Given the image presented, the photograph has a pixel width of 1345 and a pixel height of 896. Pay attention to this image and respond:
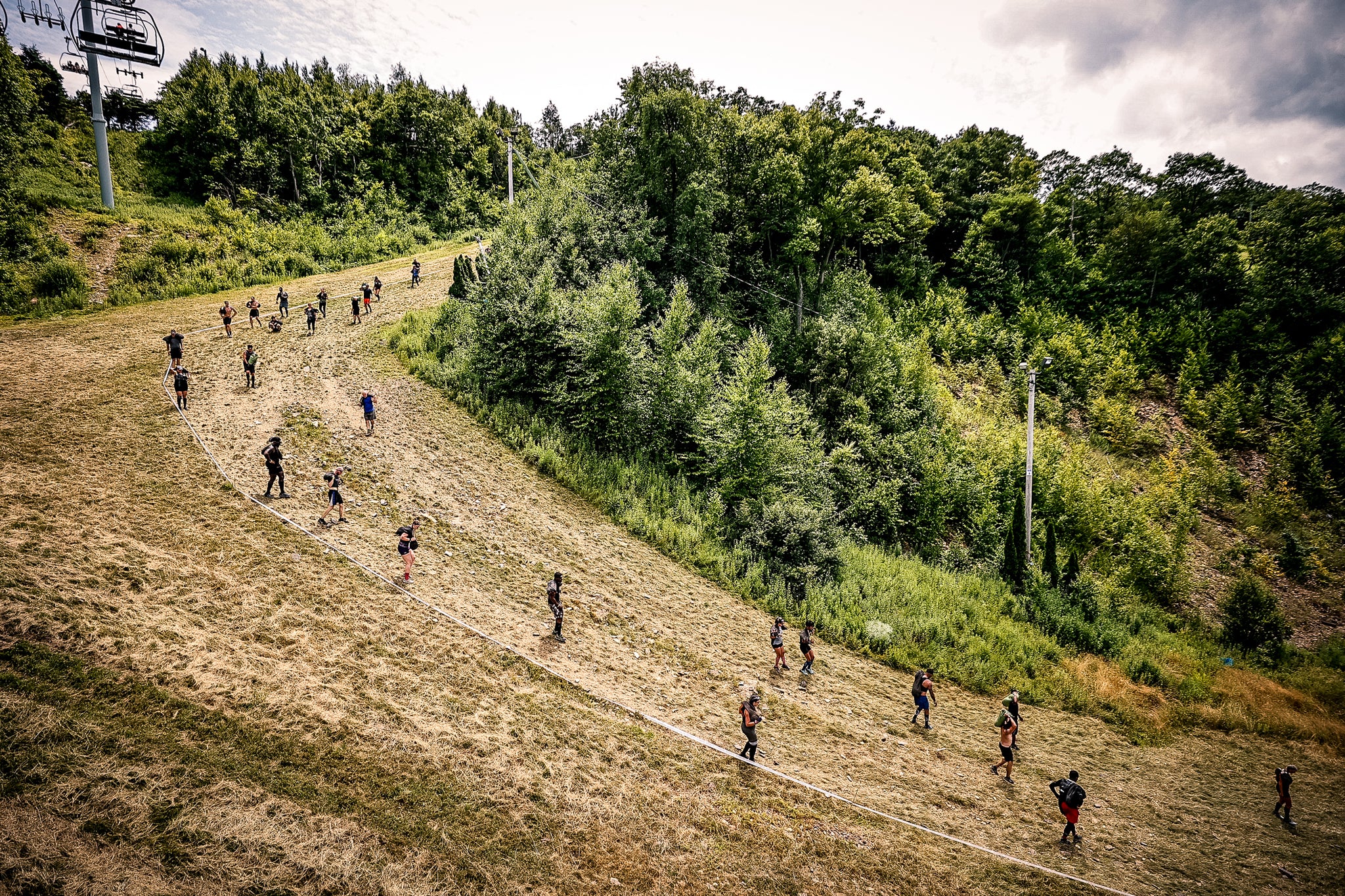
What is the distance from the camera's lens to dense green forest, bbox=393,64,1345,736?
26.5m

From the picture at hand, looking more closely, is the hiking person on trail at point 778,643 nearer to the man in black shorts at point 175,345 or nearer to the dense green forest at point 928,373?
the dense green forest at point 928,373

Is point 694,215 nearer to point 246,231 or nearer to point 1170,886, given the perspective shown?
point 246,231

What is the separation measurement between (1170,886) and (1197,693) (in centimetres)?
1505

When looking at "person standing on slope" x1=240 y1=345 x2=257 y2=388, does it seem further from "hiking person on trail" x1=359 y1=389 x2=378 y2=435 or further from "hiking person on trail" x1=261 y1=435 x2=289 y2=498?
"hiking person on trail" x1=261 y1=435 x2=289 y2=498

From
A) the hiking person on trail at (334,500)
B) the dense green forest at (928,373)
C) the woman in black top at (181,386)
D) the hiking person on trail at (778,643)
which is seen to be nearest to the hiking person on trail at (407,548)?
the hiking person on trail at (334,500)

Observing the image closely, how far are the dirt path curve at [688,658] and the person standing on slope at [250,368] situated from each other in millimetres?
398

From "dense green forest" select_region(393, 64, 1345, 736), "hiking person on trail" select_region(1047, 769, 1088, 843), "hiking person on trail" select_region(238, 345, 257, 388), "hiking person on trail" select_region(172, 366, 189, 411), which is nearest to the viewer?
"hiking person on trail" select_region(1047, 769, 1088, 843)

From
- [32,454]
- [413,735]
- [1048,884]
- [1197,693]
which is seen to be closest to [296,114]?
[32,454]

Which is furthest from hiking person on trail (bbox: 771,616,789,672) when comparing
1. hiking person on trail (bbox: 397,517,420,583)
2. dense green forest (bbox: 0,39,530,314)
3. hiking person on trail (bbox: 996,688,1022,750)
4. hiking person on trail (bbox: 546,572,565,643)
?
dense green forest (bbox: 0,39,530,314)

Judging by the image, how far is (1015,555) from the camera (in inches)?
1137

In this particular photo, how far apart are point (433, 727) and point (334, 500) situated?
949 centimetres

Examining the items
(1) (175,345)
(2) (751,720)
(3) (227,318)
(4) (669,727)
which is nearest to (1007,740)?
(2) (751,720)

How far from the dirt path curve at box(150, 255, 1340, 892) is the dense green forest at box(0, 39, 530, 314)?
13.7 meters

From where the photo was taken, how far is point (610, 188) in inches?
1594
